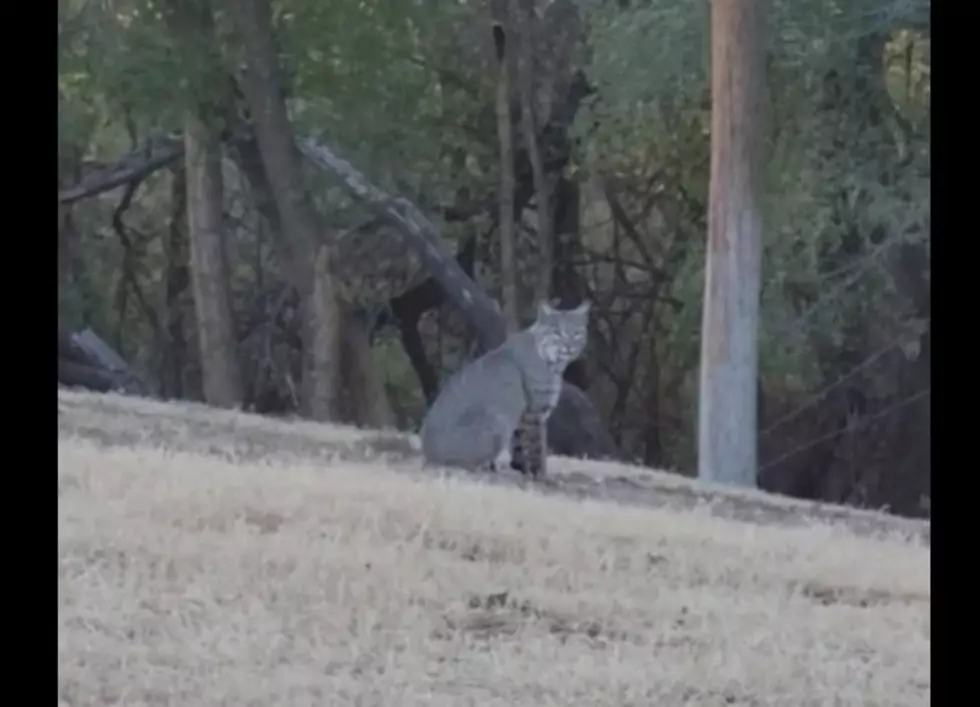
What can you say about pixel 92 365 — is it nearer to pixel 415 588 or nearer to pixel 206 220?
pixel 206 220

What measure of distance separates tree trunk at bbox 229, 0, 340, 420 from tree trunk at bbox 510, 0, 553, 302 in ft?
0.79

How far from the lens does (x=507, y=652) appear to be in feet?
4.26

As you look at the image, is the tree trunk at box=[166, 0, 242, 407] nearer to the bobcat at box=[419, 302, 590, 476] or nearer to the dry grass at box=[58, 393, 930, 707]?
the dry grass at box=[58, 393, 930, 707]

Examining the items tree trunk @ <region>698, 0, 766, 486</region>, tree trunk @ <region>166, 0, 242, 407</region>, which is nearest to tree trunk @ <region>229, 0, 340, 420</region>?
tree trunk @ <region>166, 0, 242, 407</region>

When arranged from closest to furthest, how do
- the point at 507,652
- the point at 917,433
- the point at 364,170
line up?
the point at 507,652 → the point at 917,433 → the point at 364,170

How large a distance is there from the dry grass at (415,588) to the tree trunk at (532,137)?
27 centimetres

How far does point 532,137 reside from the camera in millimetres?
1522

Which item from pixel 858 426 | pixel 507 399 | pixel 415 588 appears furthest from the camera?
pixel 507 399

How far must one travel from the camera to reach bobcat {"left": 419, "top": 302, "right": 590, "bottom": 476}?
1.47 m

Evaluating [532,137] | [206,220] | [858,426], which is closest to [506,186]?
[532,137]

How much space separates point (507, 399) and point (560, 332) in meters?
0.12

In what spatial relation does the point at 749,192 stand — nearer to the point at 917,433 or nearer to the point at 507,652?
the point at 917,433

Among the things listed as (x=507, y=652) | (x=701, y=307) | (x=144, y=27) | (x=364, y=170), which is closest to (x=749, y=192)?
(x=701, y=307)
